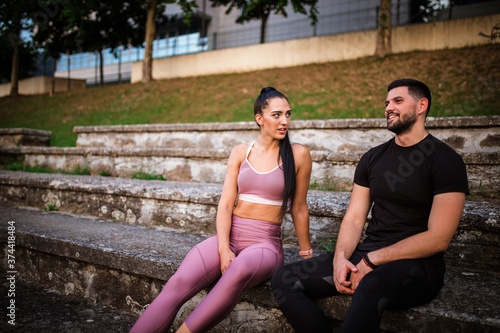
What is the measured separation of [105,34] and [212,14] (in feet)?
23.3

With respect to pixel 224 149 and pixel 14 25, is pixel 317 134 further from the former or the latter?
pixel 14 25

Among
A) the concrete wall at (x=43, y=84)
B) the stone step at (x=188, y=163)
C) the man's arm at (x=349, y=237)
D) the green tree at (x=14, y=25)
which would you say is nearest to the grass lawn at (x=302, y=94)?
the stone step at (x=188, y=163)

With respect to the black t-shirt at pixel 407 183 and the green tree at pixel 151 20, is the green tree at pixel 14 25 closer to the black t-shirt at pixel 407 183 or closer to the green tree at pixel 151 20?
the green tree at pixel 151 20

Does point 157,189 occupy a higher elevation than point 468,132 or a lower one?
lower

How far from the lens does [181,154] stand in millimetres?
4184

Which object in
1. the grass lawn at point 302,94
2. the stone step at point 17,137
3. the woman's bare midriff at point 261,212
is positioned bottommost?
the woman's bare midriff at point 261,212

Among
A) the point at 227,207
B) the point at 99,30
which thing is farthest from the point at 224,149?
the point at 99,30

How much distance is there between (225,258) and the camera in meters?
1.91

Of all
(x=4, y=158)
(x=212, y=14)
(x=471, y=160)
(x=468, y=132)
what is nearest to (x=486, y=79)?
(x=468, y=132)

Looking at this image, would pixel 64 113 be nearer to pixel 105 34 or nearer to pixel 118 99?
pixel 118 99

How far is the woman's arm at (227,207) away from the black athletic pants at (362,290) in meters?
0.34

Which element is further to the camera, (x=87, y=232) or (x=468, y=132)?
(x=468, y=132)

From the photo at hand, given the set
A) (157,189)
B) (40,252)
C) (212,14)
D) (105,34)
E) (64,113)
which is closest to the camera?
(40,252)

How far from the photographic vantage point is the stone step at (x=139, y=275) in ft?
4.93
